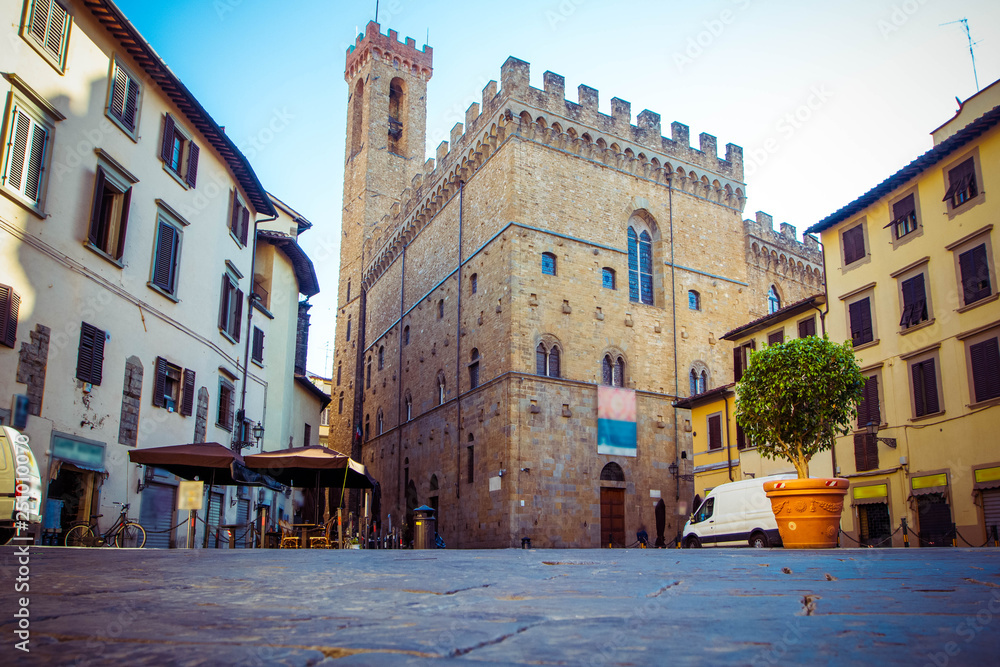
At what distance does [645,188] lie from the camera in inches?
1281

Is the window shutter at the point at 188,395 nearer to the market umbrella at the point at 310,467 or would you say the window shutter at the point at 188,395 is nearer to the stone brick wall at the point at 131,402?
the stone brick wall at the point at 131,402

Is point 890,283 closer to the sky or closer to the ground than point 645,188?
closer to the ground

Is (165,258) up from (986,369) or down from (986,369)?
up

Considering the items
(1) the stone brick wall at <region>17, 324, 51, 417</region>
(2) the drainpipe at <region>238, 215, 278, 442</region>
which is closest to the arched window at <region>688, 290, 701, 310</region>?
(2) the drainpipe at <region>238, 215, 278, 442</region>

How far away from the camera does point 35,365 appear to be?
43.3ft

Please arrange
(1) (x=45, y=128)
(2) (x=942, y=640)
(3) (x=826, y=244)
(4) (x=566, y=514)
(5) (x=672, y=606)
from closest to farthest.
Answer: (2) (x=942, y=640) < (5) (x=672, y=606) < (1) (x=45, y=128) < (3) (x=826, y=244) < (4) (x=566, y=514)

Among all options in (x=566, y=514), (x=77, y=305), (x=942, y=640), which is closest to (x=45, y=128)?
(x=77, y=305)

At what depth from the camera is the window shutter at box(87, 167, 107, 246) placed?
1504 cm

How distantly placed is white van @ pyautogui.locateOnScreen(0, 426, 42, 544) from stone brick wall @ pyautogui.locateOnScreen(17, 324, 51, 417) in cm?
176

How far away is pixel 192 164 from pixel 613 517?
17.9m

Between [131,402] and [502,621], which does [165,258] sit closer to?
[131,402]

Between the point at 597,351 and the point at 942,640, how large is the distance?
89.4ft

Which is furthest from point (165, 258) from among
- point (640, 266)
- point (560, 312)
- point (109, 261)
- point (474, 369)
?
point (640, 266)

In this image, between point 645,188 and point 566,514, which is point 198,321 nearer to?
point 566,514
